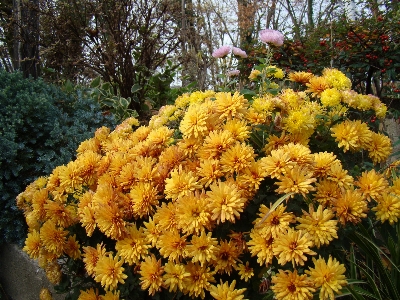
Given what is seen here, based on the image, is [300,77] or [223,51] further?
[223,51]

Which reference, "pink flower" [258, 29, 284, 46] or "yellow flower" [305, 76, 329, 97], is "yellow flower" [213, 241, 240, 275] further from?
"pink flower" [258, 29, 284, 46]

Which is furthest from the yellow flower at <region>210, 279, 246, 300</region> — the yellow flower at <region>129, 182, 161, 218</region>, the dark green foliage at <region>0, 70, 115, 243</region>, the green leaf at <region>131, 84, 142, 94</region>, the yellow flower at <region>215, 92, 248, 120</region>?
the green leaf at <region>131, 84, 142, 94</region>

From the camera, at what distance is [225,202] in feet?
3.86

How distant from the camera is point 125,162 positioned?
1601mm

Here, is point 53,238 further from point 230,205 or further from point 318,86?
point 318,86

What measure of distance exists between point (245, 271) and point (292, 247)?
0.87 ft

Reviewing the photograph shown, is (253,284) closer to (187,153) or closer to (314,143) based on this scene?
(187,153)

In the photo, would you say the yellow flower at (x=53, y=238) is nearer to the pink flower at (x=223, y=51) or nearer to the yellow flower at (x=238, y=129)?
the yellow flower at (x=238, y=129)

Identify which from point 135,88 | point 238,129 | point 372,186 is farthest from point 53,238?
point 135,88

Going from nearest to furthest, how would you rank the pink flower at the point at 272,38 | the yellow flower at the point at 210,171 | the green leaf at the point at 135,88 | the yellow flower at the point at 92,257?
the yellow flower at the point at 210,171 → the yellow flower at the point at 92,257 → the pink flower at the point at 272,38 → the green leaf at the point at 135,88

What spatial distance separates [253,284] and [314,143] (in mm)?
645

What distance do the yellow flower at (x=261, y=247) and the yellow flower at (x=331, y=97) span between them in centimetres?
65

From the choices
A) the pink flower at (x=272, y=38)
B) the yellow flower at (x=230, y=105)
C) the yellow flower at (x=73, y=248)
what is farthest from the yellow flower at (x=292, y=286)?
the pink flower at (x=272, y=38)

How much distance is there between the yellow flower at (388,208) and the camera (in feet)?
4.40
